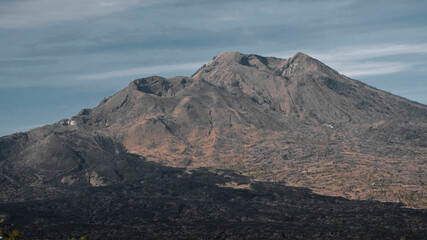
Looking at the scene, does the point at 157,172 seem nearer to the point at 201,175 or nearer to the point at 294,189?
the point at 201,175

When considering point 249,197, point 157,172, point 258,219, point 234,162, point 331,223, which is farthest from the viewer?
point 234,162

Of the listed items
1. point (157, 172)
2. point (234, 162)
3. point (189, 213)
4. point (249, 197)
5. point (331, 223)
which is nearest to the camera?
point (331, 223)

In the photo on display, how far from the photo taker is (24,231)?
120812 millimetres

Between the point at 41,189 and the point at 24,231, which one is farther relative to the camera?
the point at 41,189

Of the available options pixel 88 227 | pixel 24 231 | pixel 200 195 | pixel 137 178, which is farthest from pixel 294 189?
pixel 24 231

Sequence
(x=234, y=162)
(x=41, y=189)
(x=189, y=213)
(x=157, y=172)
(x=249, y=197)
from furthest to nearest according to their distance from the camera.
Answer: (x=234, y=162), (x=157, y=172), (x=41, y=189), (x=249, y=197), (x=189, y=213)

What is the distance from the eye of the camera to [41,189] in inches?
6718

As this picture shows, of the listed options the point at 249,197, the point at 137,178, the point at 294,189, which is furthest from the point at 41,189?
the point at 294,189

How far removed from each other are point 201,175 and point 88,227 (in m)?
61.8

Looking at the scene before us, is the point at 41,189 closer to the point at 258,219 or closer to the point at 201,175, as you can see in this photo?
the point at 201,175

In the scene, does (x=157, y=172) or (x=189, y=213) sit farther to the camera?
(x=157, y=172)

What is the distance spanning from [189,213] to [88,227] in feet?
82.5

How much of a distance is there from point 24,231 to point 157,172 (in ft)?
221

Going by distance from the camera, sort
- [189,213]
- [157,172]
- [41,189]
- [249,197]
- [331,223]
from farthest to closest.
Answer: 1. [157,172]
2. [41,189]
3. [249,197]
4. [189,213]
5. [331,223]
